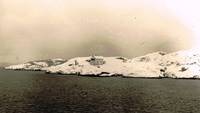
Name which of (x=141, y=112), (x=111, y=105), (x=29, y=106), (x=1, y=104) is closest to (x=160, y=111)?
(x=141, y=112)

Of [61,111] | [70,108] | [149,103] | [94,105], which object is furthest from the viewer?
[149,103]

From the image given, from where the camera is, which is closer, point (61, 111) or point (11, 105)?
point (61, 111)

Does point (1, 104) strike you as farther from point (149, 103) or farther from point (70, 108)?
point (149, 103)

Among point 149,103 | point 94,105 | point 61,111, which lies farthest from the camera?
point 149,103

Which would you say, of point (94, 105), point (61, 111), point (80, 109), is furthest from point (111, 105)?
point (61, 111)

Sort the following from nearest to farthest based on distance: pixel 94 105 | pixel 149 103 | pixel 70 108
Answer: pixel 70 108, pixel 94 105, pixel 149 103

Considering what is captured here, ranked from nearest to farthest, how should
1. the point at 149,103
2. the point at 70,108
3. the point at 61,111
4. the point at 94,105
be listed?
the point at 61,111
the point at 70,108
the point at 94,105
the point at 149,103

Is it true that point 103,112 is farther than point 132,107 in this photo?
No

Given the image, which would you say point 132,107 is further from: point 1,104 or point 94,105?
point 1,104
